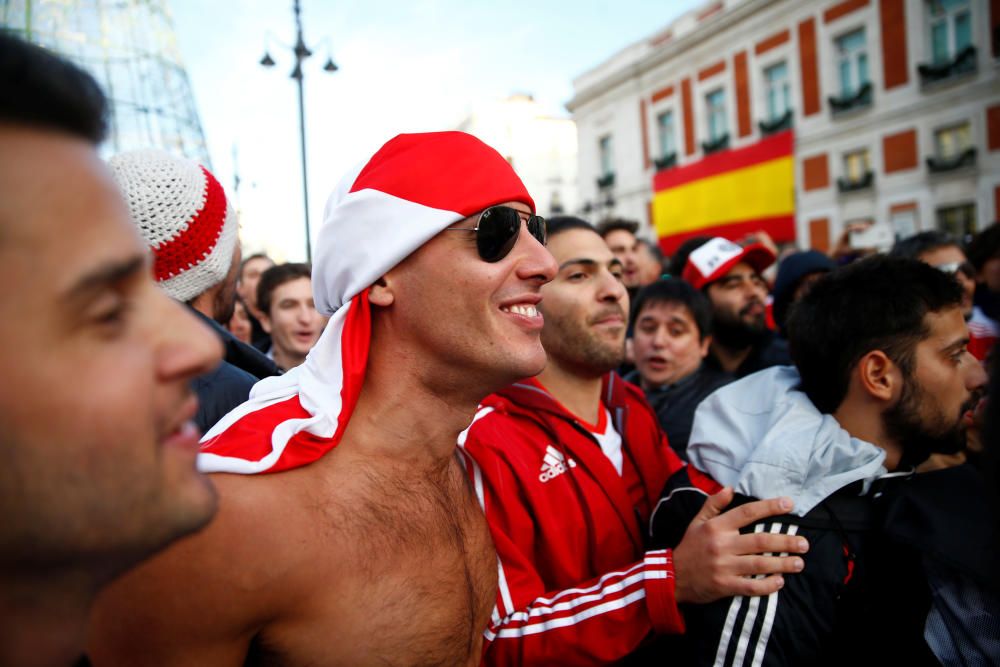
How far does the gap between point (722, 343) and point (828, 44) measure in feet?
73.0

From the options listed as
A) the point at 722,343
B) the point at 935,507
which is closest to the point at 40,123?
the point at 935,507

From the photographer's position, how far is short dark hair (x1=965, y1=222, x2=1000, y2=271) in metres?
4.86

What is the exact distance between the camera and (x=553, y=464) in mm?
2271

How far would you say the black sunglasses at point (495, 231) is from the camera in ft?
6.46

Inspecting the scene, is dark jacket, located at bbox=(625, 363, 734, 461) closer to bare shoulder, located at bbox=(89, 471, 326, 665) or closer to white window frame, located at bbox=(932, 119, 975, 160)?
bare shoulder, located at bbox=(89, 471, 326, 665)

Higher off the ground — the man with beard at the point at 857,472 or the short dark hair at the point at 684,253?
the short dark hair at the point at 684,253

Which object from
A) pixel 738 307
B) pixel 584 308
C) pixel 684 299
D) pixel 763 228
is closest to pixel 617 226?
pixel 738 307

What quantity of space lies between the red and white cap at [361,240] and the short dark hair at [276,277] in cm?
273

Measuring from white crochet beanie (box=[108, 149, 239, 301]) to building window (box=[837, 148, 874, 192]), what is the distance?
2314 centimetres

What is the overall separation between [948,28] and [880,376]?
22.9m

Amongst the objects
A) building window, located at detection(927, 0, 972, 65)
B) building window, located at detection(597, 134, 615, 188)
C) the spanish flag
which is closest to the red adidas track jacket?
the spanish flag

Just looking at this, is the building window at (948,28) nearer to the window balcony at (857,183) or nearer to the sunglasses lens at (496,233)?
the window balcony at (857,183)

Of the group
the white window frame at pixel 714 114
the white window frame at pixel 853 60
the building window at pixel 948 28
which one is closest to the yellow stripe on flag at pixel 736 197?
the white window frame at pixel 714 114

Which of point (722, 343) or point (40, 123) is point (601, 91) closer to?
point (722, 343)
